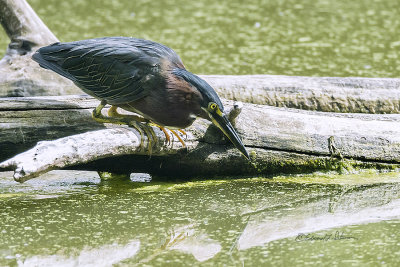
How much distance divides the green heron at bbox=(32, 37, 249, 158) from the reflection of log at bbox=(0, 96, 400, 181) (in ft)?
0.47

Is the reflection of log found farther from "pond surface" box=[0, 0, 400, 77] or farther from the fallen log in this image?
"pond surface" box=[0, 0, 400, 77]

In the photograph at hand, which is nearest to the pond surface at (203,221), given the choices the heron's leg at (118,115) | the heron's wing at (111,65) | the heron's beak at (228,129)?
the heron's beak at (228,129)

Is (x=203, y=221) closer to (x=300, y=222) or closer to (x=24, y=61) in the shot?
(x=300, y=222)

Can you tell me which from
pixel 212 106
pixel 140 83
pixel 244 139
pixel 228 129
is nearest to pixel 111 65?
pixel 140 83

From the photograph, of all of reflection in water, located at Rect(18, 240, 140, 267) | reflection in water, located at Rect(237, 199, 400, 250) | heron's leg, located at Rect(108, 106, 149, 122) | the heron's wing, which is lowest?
reflection in water, located at Rect(237, 199, 400, 250)

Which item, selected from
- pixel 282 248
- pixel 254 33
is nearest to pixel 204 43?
pixel 254 33

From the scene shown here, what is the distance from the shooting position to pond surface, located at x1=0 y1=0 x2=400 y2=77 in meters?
6.30

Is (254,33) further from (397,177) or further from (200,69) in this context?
(397,177)

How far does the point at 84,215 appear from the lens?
11.4ft

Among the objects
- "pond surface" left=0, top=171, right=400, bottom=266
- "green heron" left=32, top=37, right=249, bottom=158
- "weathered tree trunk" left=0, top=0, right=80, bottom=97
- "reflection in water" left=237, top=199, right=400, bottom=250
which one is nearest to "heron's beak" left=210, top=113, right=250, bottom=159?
"green heron" left=32, top=37, right=249, bottom=158

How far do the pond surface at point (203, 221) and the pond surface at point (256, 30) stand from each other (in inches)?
88.6

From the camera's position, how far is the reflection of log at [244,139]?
3.76 m

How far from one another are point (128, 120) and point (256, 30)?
3966 millimetres

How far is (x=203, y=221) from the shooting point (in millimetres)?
3389
